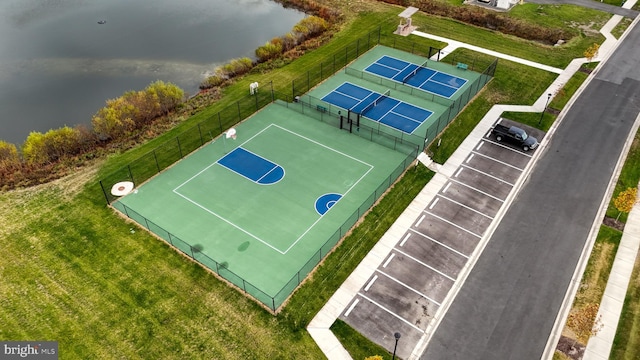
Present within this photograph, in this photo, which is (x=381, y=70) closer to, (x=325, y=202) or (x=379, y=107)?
(x=379, y=107)

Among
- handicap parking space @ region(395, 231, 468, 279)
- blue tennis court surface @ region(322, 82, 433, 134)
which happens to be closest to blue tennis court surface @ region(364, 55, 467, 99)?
blue tennis court surface @ region(322, 82, 433, 134)

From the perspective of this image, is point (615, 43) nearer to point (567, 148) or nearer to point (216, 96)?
point (567, 148)

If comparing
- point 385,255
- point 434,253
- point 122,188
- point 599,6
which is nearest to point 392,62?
point 434,253

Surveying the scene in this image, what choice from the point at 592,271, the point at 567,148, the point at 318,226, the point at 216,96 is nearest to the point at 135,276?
the point at 318,226

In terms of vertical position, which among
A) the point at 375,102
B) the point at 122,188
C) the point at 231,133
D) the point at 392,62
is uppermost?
the point at 392,62

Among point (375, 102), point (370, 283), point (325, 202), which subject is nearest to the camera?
point (370, 283)
